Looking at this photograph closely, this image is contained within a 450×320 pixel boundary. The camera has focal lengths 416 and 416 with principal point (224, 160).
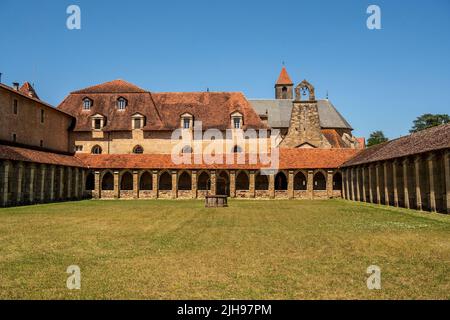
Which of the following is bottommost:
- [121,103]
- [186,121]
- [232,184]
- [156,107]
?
[232,184]

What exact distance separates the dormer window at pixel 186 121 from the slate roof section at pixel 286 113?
49.0ft

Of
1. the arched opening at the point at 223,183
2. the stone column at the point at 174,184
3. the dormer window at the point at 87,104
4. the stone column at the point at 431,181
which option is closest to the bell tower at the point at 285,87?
the arched opening at the point at 223,183

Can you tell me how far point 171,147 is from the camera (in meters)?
42.5

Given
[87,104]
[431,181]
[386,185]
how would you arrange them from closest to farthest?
[431,181], [386,185], [87,104]

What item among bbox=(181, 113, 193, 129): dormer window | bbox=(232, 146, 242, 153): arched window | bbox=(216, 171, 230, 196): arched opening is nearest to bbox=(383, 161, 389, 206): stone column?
bbox=(216, 171, 230, 196): arched opening

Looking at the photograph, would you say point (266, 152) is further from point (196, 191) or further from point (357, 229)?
point (357, 229)

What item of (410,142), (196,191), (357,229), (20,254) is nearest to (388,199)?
(410,142)

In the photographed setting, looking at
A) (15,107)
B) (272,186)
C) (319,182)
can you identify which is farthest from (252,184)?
(15,107)

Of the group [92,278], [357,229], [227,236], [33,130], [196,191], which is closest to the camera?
[92,278]

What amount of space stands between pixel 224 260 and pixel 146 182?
32982 mm

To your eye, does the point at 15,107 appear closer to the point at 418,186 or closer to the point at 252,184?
the point at 252,184

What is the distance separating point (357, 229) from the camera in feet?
48.5
